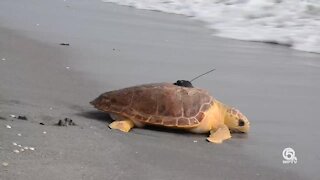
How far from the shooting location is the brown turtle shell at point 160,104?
3.71m

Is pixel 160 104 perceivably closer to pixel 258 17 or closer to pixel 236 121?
pixel 236 121

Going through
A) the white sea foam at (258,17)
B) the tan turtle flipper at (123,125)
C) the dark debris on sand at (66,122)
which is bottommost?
the white sea foam at (258,17)

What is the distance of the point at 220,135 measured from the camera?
146 inches

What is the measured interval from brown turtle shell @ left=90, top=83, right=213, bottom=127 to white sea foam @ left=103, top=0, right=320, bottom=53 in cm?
421

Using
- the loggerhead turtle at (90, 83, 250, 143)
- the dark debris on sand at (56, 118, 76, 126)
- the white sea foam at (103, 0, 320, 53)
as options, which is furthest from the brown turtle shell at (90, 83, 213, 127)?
the white sea foam at (103, 0, 320, 53)

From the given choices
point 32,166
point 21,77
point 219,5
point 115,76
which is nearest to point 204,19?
point 219,5

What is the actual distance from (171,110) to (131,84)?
1.29 metres

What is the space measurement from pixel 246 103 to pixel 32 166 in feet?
8.30

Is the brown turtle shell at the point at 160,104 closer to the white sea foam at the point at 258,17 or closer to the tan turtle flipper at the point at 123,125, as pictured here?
the tan turtle flipper at the point at 123,125

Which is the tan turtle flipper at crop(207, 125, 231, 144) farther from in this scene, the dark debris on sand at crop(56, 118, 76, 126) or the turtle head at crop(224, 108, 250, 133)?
the dark debris on sand at crop(56, 118, 76, 126)

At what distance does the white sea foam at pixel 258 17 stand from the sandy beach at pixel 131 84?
1.51 feet

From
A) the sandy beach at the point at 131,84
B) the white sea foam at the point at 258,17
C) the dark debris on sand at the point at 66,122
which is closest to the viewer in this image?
the sandy beach at the point at 131,84

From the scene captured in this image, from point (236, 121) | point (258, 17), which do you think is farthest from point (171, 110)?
point (258, 17)

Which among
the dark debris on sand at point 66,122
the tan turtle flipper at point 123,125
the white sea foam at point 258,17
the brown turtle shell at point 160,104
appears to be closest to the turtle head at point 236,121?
the brown turtle shell at point 160,104
